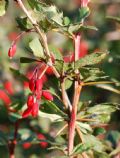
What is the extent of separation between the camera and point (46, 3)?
45.2 inches

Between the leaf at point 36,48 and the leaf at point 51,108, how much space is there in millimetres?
121

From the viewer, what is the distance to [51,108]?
4.12 ft

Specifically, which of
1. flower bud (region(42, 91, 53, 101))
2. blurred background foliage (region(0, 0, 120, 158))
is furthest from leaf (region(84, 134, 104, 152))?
blurred background foliage (region(0, 0, 120, 158))

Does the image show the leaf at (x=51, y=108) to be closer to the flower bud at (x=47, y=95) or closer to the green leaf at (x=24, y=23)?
the flower bud at (x=47, y=95)

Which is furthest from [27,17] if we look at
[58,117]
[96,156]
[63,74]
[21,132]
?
[21,132]

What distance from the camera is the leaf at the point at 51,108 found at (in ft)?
3.86

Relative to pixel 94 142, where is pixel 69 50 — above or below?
above

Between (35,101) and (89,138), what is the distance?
183mm

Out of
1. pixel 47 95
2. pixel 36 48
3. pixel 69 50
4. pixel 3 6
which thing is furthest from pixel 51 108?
pixel 69 50

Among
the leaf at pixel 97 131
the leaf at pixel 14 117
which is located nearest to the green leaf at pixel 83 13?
the leaf at pixel 97 131

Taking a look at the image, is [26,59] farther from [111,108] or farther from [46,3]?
[111,108]

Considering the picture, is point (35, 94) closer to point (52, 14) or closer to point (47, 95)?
point (47, 95)

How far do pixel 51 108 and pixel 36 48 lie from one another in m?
0.19

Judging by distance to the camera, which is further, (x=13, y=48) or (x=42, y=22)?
(x=13, y=48)
